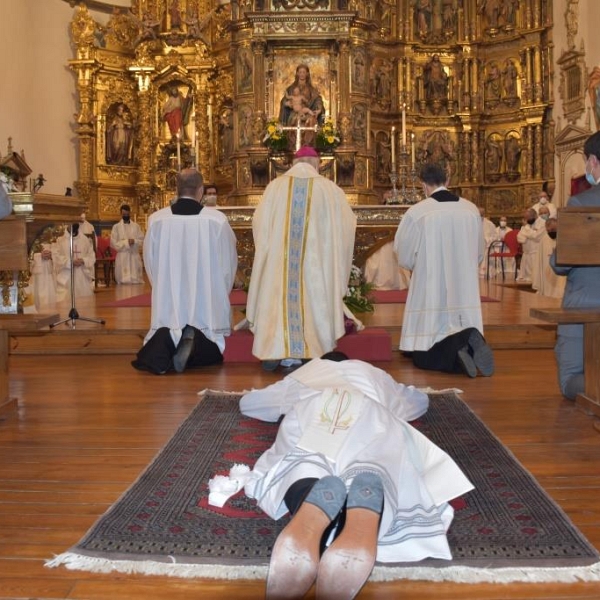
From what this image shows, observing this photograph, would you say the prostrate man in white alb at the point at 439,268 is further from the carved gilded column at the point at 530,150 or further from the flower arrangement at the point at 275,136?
the carved gilded column at the point at 530,150

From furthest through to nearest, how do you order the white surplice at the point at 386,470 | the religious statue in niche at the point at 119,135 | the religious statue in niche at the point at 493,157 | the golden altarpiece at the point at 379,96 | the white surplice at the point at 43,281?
the religious statue in niche at the point at 493,157 < the religious statue in niche at the point at 119,135 < the golden altarpiece at the point at 379,96 < the white surplice at the point at 43,281 < the white surplice at the point at 386,470

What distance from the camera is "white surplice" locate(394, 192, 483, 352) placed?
6941 mm

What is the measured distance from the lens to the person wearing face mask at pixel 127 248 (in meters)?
16.9

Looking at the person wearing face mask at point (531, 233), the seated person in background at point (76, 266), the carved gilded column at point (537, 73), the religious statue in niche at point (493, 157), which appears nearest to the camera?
the seated person in background at point (76, 266)

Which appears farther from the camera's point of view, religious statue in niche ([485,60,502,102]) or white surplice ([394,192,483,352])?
religious statue in niche ([485,60,502,102])

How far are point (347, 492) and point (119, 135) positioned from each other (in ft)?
58.5

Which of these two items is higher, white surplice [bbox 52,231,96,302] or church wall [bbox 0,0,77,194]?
church wall [bbox 0,0,77,194]

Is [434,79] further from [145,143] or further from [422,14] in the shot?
[145,143]

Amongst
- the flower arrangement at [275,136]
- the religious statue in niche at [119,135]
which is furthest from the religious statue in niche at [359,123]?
the religious statue in niche at [119,135]

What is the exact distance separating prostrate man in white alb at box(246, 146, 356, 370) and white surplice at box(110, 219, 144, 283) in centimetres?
1041

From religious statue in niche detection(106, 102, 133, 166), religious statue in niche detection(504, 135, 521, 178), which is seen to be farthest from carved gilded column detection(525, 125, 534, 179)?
religious statue in niche detection(106, 102, 133, 166)

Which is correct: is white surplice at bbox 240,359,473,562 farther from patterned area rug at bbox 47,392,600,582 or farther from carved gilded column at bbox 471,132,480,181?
carved gilded column at bbox 471,132,480,181

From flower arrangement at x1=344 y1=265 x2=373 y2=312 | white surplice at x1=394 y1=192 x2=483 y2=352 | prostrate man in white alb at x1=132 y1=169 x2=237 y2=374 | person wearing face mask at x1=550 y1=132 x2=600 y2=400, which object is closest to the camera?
person wearing face mask at x1=550 y1=132 x2=600 y2=400

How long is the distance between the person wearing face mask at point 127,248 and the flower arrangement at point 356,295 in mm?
9024
